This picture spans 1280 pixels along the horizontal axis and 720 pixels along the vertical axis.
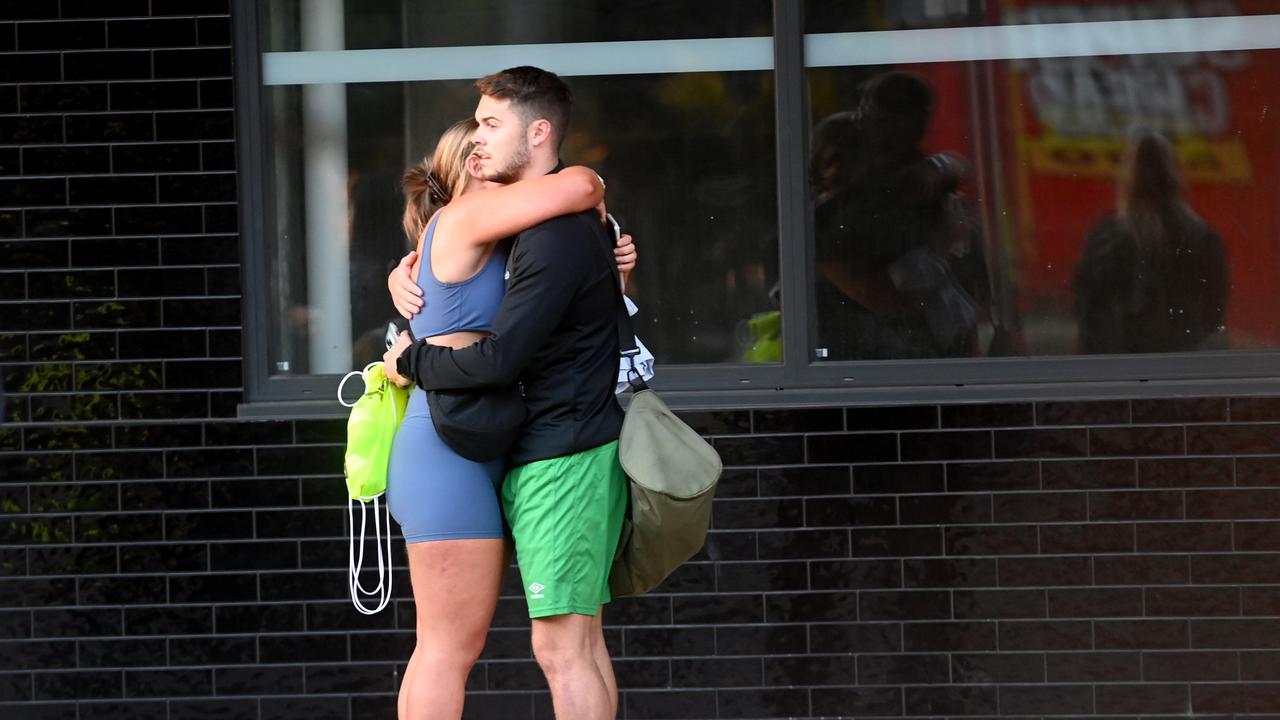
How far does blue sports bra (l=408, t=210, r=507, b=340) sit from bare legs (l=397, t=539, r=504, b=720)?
504mm

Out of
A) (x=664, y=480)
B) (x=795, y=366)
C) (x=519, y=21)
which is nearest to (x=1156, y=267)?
(x=795, y=366)

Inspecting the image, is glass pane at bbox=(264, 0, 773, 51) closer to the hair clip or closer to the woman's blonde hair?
the woman's blonde hair

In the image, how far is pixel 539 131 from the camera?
3570mm

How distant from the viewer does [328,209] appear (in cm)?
520

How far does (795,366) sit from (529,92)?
1.81 meters

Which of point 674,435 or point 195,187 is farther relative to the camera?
point 195,187

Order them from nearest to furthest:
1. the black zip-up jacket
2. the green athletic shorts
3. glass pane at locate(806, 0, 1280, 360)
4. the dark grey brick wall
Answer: the black zip-up jacket, the green athletic shorts, the dark grey brick wall, glass pane at locate(806, 0, 1280, 360)

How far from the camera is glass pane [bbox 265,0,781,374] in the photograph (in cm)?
511

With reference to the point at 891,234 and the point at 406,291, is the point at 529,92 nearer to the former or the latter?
the point at 406,291

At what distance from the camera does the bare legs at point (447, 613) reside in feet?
11.5

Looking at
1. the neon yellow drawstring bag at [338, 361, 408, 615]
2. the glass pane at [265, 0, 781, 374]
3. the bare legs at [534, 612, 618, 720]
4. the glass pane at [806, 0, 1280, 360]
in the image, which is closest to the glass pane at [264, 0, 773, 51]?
the glass pane at [265, 0, 781, 374]

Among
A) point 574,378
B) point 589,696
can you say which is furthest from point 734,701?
point 574,378

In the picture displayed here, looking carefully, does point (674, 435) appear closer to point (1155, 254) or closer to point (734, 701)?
point (734, 701)

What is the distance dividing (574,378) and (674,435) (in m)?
0.27
